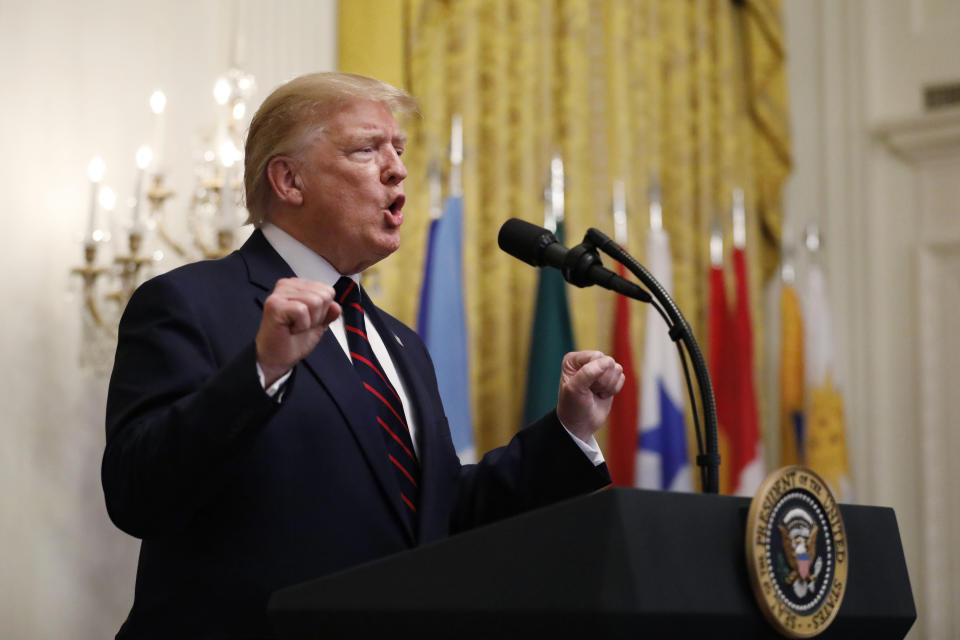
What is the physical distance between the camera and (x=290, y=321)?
4.99ft

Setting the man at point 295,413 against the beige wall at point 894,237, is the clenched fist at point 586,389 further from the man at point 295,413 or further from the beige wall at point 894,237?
the beige wall at point 894,237

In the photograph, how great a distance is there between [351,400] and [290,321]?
17.0 inches

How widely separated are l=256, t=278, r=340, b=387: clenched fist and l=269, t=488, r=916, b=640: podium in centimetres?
32

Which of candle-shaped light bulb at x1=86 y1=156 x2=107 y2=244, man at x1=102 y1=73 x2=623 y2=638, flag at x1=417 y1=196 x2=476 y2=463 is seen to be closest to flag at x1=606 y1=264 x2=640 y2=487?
flag at x1=417 y1=196 x2=476 y2=463

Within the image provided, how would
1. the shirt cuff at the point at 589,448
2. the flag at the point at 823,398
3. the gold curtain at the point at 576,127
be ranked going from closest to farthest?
the shirt cuff at the point at 589,448 < the gold curtain at the point at 576,127 < the flag at the point at 823,398

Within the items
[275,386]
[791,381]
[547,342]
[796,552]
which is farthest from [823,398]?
[275,386]

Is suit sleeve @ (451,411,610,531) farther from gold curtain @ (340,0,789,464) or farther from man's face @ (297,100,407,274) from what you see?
gold curtain @ (340,0,789,464)

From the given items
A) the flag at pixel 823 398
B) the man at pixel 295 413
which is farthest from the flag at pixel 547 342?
the man at pixel 295 413

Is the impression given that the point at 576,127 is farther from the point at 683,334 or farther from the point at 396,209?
the point at 683,334

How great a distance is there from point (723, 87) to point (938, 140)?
1263mm

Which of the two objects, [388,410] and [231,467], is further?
[388,410]

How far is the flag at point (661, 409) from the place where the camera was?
580 centimetres

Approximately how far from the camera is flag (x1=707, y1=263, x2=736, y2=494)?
247 inches

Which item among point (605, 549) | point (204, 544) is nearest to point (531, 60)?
point (204, 544)
